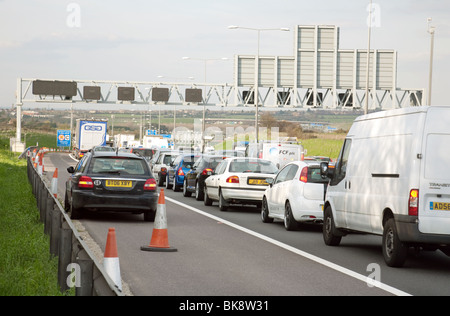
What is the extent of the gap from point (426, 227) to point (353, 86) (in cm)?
5928

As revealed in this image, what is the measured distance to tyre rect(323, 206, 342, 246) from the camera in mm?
15117

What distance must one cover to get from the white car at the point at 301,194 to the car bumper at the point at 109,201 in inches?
113

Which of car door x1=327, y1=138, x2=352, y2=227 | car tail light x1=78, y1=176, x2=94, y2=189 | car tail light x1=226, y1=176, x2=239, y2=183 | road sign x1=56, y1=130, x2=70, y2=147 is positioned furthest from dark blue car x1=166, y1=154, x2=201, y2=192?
road sign x1=56, y1=130, x2=70, y2=147

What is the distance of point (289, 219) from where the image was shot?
17.8 metres

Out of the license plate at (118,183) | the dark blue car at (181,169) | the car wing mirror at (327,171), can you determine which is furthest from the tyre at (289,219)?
the dark blue car at (181,169)

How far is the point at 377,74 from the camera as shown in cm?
6969

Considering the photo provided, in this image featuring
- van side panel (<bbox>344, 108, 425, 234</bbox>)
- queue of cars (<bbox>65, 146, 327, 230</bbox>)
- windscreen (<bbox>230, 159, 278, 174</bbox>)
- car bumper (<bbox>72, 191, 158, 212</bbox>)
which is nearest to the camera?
van side panel (<bbox>344, 108, 425, 234</bbox>)

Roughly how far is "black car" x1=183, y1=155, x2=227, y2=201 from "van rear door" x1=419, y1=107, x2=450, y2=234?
15.2 m

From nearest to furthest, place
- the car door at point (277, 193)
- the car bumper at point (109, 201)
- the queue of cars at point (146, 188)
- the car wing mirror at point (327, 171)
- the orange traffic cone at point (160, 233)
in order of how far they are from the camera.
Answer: the orange traffic cone at point (160, 233), the car wing mirror at point (327, 171), the queue of cars at point (146, 188), the car bumper at point (109, 201), the car door at point (277, 193)

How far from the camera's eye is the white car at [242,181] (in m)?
22.9

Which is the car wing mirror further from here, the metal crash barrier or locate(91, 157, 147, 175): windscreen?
the metal crash barrier

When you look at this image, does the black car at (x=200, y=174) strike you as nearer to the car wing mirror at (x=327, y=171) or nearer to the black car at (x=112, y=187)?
the black car at (x=112, y=187)
